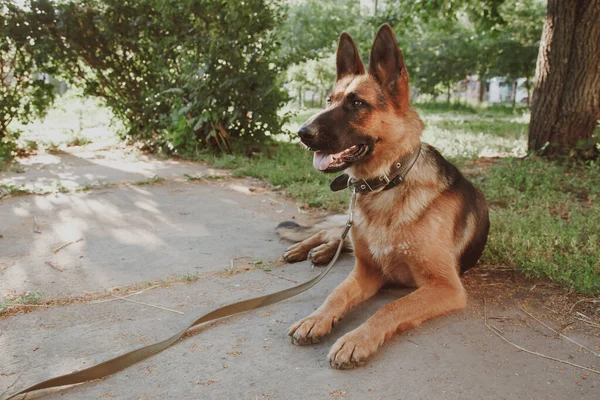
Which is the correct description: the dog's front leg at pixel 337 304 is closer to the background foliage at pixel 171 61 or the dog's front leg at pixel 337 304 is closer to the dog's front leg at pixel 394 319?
the dog's front leg at pixel 394 319

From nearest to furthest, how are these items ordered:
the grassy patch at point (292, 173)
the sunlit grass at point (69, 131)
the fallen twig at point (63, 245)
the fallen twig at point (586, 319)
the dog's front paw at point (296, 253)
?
the fallen twig at point (586, 319) → the dog's front paw at point (296, 253) → the fallen twig at point (63, 245) → the grassy patch at point (292, 173) → the sunlit grass at point (69, 131)

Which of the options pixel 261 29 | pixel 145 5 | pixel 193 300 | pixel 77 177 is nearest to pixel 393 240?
pixel 193 300

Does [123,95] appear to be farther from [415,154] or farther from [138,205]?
[415,154]

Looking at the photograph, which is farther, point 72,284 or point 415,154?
point 72,284

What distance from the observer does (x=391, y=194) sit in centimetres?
313

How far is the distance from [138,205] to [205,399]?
3.98 metres

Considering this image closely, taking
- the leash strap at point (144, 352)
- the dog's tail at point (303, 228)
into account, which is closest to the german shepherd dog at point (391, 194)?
the leash strap at point (144, 352)

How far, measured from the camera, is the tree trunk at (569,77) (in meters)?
6.53

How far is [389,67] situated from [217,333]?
79.3 inches

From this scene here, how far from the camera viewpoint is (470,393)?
2.10 meters

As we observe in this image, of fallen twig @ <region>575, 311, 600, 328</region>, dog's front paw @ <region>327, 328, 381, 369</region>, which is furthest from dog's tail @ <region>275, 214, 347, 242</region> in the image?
fallen twig @ <region>575, 311, 600, 328</region>

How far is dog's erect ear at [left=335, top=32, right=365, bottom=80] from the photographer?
3.34m

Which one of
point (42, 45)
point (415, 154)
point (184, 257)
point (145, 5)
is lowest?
point (184, 257)

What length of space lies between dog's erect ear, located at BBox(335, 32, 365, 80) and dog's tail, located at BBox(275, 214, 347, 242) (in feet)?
4.73
